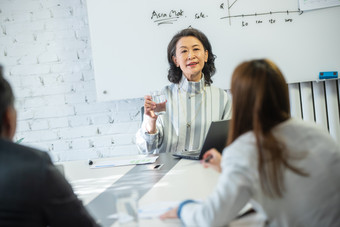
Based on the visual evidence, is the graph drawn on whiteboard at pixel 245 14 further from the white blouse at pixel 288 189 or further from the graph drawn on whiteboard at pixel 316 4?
the white blouse at pixel 288 189

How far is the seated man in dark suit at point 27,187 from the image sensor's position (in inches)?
28.8

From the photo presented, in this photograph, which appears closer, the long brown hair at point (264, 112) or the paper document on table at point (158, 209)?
the long brown hair at point (264, 112)

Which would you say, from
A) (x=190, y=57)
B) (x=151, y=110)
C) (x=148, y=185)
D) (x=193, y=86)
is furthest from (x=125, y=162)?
(x=190, y=57)

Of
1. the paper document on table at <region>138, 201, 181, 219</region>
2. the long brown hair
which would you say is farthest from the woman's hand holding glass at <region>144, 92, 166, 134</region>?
the long brown hair

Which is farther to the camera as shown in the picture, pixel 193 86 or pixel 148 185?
pixel 193 86

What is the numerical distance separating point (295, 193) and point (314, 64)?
74.2 inches

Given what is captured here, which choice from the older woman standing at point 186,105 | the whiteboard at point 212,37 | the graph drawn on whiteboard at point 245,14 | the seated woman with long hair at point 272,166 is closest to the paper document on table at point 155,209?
the seated woman with long hair at point 272,166

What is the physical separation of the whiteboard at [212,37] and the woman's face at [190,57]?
1.20 feet

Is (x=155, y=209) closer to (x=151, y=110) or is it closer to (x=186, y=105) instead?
(x=151, y=110)

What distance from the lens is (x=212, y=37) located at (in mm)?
2549

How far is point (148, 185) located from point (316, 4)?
1823 millimetres

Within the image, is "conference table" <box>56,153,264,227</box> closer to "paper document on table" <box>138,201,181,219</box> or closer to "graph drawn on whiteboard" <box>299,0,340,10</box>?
"paper document on table" <box>138,201,181,219</box>

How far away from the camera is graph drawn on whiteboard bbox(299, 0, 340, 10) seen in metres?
2.42

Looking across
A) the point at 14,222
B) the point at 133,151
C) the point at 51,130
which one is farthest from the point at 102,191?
the point at 51,130
